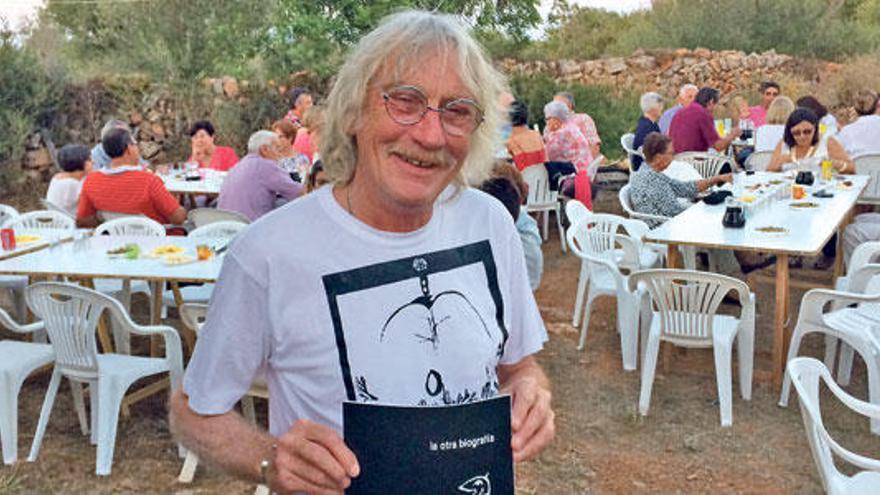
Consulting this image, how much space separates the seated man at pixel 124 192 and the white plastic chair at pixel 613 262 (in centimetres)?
277

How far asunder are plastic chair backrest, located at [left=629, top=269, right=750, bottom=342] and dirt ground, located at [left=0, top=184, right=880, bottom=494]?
1.49 feet

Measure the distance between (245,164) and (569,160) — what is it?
3.71 metres

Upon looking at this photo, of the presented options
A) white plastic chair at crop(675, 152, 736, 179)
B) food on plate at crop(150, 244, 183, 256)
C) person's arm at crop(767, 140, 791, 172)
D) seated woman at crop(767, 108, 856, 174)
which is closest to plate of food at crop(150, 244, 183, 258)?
food on plate at crop(150, 244, 183, 256)

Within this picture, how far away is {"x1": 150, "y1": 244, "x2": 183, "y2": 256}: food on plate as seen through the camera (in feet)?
14.5

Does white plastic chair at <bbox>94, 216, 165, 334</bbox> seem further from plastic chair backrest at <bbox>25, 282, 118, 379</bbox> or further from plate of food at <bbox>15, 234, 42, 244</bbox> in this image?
plastic chair backrest at <bbox>25, 282, 118, 379</bbox>

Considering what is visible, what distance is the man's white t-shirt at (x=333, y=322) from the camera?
4.13 feet

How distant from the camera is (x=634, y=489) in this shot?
11.5 ft

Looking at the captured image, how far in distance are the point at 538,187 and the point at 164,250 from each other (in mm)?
4272

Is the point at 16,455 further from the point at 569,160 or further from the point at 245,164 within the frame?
the point at 569,160

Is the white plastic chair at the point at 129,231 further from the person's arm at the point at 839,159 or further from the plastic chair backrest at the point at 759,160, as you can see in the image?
the plastic chair backrest at the point at 759,160

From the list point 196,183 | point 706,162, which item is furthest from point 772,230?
point 196,183

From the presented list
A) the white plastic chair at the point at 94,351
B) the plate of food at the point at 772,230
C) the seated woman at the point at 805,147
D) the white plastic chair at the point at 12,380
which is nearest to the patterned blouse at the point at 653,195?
the plate of food at the point at 772,230

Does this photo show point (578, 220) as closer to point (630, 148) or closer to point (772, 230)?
point (772, 230)

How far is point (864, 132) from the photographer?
7.31 metres
